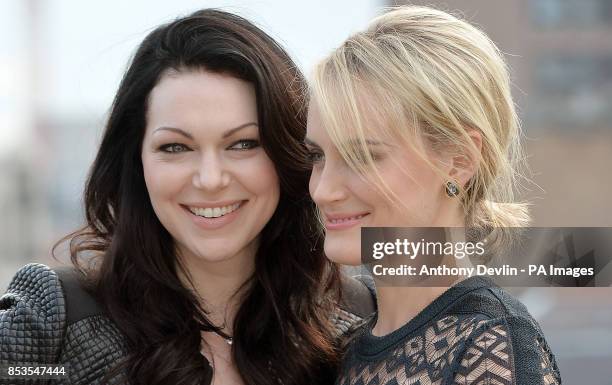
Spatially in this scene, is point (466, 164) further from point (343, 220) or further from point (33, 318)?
point (33, 318)

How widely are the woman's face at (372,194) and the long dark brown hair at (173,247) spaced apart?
448 mm

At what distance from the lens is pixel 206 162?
9.34 feet

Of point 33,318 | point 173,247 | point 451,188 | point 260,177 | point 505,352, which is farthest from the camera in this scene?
point 173,247

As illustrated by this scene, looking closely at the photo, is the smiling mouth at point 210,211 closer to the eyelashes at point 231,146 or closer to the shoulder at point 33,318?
the eyelashes at point 231,146

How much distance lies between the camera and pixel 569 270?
104 inches

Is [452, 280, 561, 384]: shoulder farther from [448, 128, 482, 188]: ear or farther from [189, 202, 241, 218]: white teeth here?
[189, 202, 241, 218]: white teeth

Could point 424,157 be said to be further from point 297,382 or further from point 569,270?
point 297,382

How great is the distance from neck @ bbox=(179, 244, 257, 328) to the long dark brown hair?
41 mm

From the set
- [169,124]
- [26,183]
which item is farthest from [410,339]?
[26,183]

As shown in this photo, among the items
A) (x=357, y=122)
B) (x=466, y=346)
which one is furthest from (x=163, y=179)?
(x=466, y=346)

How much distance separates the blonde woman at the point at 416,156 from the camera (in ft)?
7.72

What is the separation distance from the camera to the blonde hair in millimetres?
2381

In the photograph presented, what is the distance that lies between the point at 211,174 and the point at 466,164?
748mm

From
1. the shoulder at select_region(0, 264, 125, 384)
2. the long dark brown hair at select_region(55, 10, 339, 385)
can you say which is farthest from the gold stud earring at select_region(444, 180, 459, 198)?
the shoulder at select_region(0, 264, 125, 384)
